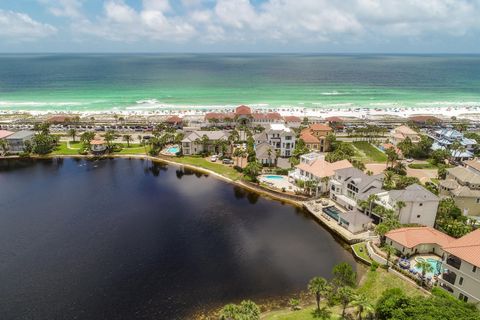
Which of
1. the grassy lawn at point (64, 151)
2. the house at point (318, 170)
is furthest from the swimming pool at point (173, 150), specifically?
the house at point (318, 170)

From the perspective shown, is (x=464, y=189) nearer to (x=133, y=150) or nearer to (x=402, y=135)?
(x=402, y=135)

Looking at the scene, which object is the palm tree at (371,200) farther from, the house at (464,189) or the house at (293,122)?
the house at (293,122)

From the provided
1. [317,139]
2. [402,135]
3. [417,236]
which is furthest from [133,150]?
[402,135]

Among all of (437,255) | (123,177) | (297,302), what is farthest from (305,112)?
(297,302)

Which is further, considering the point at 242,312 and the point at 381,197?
the point at 381,197

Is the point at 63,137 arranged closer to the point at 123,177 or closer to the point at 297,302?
the point at 123,177

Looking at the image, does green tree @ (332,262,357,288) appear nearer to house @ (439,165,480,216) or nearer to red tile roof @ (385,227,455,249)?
red tile roof @ (385,227,455,249)
